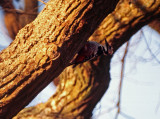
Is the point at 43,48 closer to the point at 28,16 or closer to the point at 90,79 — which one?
the point at 90,79

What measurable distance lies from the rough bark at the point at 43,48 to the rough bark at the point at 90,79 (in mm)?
691

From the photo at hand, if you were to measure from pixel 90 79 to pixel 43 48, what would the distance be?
0.85 metres

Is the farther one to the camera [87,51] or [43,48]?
[87,51]

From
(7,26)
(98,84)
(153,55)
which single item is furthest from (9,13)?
(153,55)

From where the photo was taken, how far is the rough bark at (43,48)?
31.0 inches

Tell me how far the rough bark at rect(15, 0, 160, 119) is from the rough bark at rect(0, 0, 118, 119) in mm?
691

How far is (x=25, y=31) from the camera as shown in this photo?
84cm

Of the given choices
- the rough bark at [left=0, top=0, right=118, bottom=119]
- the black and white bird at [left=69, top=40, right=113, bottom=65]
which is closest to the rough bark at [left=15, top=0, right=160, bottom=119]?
the black and white bird at [left=69, top=40, right=113, bottom=65]

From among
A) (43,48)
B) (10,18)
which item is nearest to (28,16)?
(10,18)

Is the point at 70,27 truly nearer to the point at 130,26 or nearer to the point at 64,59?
the point at 64,59

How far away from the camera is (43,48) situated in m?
0.81

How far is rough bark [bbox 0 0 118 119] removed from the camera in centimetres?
79

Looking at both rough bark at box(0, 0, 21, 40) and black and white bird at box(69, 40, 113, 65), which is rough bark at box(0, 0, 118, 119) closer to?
black and white bird at box(69, 40, 113, 65)

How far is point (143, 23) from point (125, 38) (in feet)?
0.58
